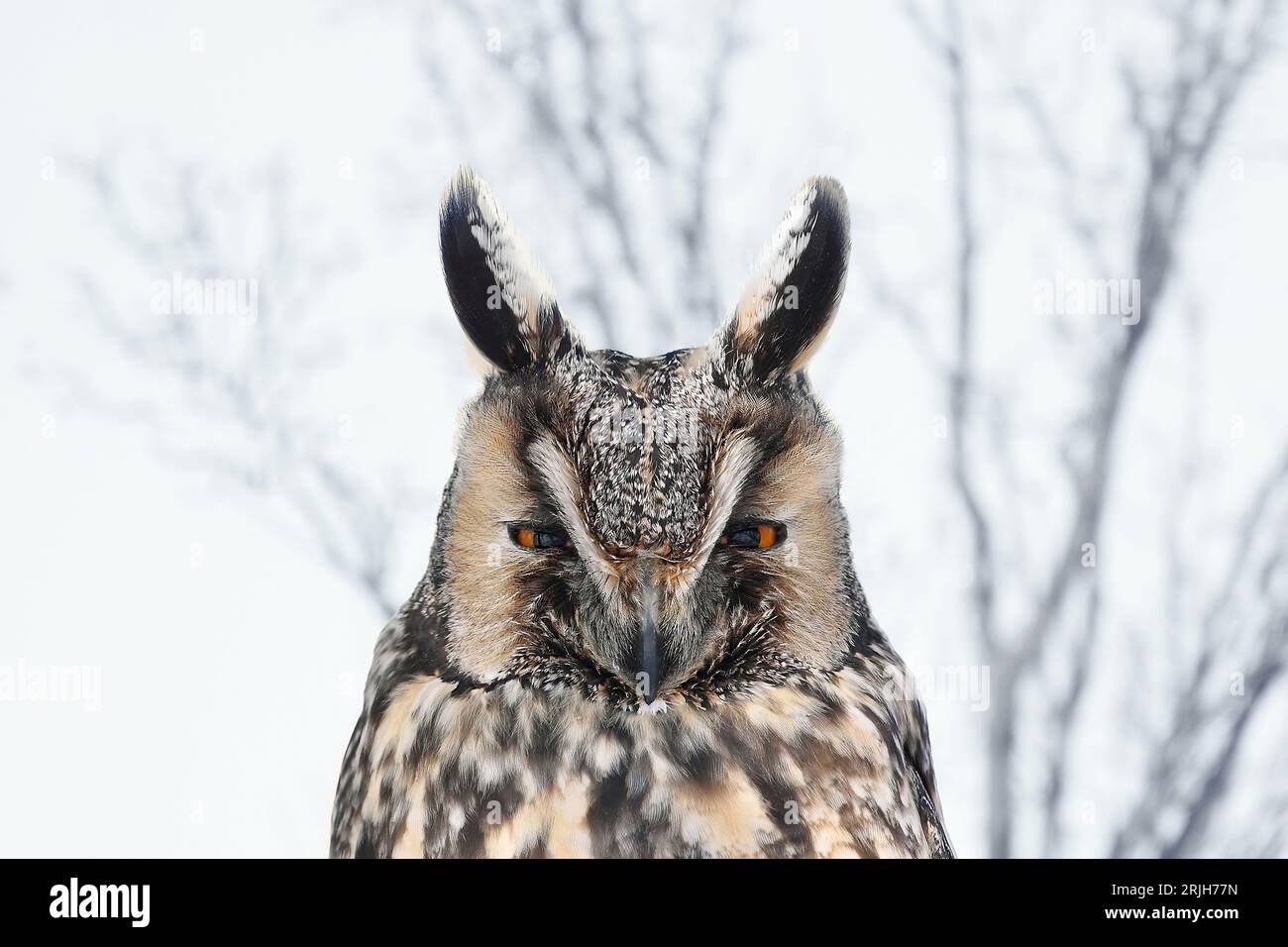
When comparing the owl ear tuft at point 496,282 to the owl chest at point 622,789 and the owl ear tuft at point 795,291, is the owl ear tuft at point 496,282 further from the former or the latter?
the owl chest at point 622,789

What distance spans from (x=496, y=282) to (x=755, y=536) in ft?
1.72

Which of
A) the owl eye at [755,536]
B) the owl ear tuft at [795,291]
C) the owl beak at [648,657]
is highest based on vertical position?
the owl ear tuft at [795,291]

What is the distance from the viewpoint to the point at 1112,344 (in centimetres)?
638

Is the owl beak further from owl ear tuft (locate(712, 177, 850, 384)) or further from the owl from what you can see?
owl ear tuft (locate(712, 177, 850, 384))

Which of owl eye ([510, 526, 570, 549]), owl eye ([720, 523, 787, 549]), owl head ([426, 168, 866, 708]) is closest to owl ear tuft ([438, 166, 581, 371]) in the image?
owl head ([426, 168, 866, 708])

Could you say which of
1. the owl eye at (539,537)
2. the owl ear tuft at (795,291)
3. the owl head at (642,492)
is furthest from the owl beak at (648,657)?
the owl ear tuft at (795,291)

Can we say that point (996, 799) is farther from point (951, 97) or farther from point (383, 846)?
point (383, 846)

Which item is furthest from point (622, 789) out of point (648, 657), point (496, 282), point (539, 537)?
point (496, 282)

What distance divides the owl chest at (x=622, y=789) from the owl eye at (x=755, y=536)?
0.90 feet

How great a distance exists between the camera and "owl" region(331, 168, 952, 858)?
150 cm

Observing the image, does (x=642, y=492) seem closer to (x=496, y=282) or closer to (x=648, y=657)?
(x=648, y=657)

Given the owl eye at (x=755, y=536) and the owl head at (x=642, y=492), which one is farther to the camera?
the owl eye at (x=755, y=536)

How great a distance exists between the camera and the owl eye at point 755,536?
61.2 inches
